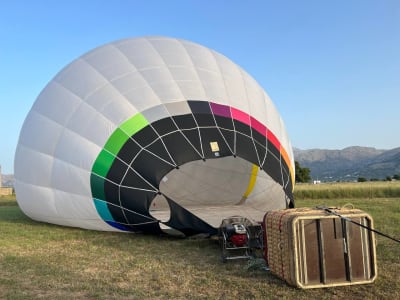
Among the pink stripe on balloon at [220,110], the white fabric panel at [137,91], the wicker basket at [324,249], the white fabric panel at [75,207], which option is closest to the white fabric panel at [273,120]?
the pink stripe on balloon at [220,110]

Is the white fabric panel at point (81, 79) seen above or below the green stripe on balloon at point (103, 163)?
above

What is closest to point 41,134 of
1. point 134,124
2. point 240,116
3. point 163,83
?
point 134,124

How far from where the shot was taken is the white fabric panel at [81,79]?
760 centimetres

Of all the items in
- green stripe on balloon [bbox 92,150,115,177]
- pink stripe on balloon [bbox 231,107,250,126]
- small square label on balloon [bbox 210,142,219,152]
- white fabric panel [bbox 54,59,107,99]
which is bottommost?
green stripe on balloon [bbox 92,150,115,177]

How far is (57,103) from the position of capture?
780 centimetres

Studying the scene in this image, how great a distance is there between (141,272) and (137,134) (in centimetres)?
259

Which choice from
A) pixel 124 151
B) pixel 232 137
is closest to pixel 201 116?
pixel 232 137

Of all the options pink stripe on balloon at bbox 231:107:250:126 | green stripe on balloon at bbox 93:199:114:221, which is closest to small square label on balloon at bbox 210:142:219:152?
pink stripe on balloon at bbox 231:107:250:126

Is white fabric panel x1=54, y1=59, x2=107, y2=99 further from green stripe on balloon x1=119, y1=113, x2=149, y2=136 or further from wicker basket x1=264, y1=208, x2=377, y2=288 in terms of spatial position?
wicker basket x1=264, y1=208, x2=377, y2=288

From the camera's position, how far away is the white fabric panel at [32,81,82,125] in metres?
7.55

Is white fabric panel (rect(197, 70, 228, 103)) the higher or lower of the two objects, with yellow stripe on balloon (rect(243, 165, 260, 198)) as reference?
higher

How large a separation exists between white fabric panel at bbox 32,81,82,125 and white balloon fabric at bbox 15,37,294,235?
0.08ft

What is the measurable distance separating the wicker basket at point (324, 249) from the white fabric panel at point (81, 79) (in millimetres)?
4598

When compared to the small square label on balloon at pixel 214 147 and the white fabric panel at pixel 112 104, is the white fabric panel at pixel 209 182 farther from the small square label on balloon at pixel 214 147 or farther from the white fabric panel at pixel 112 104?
the white fabric panel at pixel 112 104
